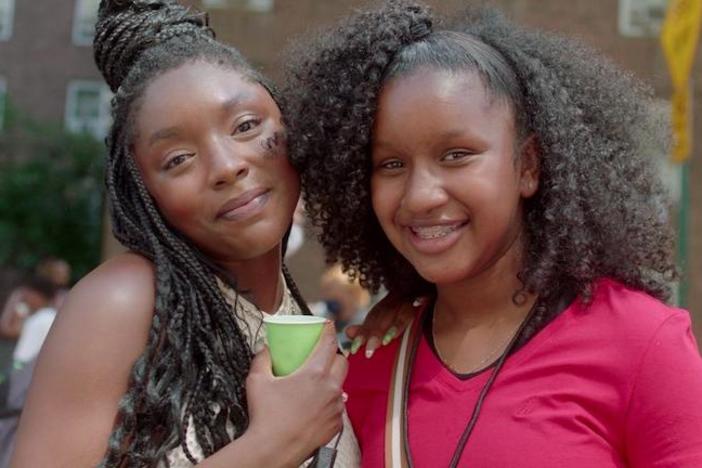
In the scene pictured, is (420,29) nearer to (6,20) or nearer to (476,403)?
(476,403)

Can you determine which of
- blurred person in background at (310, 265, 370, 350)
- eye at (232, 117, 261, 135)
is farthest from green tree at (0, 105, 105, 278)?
eye at (232, 117, 261, 135)

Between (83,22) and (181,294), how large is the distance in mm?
27127

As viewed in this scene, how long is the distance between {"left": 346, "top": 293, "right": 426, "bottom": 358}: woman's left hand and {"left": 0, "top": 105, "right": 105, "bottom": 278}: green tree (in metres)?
25.2

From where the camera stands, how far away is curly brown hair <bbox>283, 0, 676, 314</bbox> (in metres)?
2.24

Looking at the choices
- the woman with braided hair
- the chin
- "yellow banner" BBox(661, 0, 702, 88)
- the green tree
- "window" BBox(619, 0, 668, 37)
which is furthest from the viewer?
the green tree

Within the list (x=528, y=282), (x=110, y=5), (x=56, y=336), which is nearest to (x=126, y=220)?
(x=56, y=336)

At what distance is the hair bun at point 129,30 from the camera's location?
248 cm

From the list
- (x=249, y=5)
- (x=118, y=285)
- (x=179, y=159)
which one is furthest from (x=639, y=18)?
(x=118, y=285)

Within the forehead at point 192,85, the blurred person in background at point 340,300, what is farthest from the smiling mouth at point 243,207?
the blurred person in background at point 340,300

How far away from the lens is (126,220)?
2344 mm

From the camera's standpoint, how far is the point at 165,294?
217 cm

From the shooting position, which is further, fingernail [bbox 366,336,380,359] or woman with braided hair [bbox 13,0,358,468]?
fingernail [bbox 366,336,380,359]

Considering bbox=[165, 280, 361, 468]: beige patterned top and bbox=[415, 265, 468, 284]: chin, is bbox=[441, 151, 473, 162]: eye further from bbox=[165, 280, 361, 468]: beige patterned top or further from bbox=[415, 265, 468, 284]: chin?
bbox=[165, 280, 361, 468]: beige patterned top

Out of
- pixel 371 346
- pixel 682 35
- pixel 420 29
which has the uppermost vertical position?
pixel 420 29
